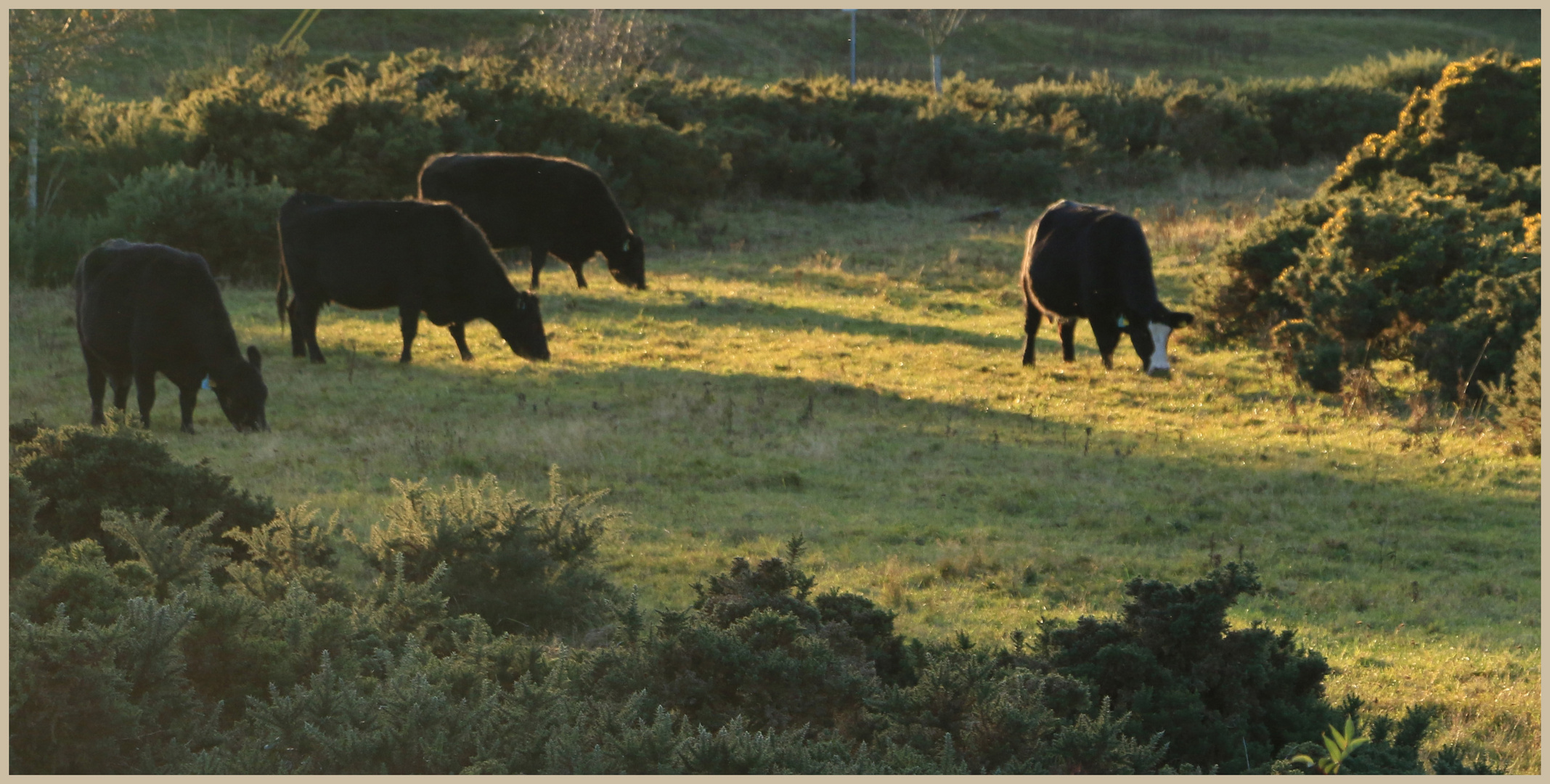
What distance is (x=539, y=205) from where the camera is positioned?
18016 mm

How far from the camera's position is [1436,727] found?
5.09m

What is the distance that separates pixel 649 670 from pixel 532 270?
14.2 meters

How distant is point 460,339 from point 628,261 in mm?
4898

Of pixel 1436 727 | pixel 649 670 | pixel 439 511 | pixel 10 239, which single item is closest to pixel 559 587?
pixel 439 511

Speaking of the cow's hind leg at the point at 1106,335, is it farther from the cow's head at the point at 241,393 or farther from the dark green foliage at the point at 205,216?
the dark green foliage at the point at 205,216

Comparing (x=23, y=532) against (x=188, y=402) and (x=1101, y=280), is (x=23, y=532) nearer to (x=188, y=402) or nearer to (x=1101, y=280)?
(x=188, y=402)

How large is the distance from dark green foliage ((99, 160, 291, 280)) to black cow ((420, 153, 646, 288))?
288 cm

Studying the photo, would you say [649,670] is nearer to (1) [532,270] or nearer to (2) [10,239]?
(1) [532,270]

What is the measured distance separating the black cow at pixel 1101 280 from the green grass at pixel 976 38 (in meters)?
33.9

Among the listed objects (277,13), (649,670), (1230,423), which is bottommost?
(1230,423)

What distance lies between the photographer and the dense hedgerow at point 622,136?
63.1 feet

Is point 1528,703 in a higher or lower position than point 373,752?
lower

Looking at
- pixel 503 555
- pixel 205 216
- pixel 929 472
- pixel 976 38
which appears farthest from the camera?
pixel 976 38

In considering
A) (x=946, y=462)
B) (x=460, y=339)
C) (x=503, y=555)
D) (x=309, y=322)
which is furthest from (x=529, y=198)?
(x=503, y=555)
